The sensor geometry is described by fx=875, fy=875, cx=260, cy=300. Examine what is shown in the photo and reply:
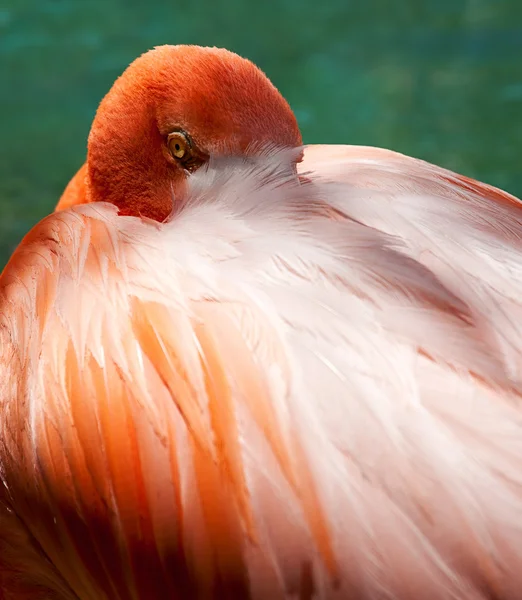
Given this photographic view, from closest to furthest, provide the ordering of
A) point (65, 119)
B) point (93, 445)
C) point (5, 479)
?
point (93, 445) → point (5, 479) → point (65, 119)

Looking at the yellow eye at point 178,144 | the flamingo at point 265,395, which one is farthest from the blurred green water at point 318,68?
the flamingo at point 265,395

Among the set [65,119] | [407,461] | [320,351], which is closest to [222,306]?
[320,351]

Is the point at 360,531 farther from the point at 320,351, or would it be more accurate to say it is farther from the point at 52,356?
the point at 52,356

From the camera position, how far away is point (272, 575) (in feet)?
2.89

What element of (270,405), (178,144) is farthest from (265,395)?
(178,144)

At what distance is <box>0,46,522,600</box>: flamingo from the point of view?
0.87 metres

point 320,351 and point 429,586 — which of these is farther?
point 320,351

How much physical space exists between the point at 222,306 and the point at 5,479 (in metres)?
0.34

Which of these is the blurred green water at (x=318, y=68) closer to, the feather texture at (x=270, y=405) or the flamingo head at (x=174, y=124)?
→ the flamingo head at (x=174, y=124)

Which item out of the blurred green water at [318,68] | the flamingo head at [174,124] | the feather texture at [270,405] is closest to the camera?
the feather texture at [270,405]

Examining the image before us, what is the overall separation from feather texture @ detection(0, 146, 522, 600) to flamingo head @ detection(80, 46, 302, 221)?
138 mm

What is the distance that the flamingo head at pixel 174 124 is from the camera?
Result: 1237mm

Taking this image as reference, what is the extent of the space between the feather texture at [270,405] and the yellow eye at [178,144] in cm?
17

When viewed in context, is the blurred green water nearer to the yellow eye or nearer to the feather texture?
the yellow eye
